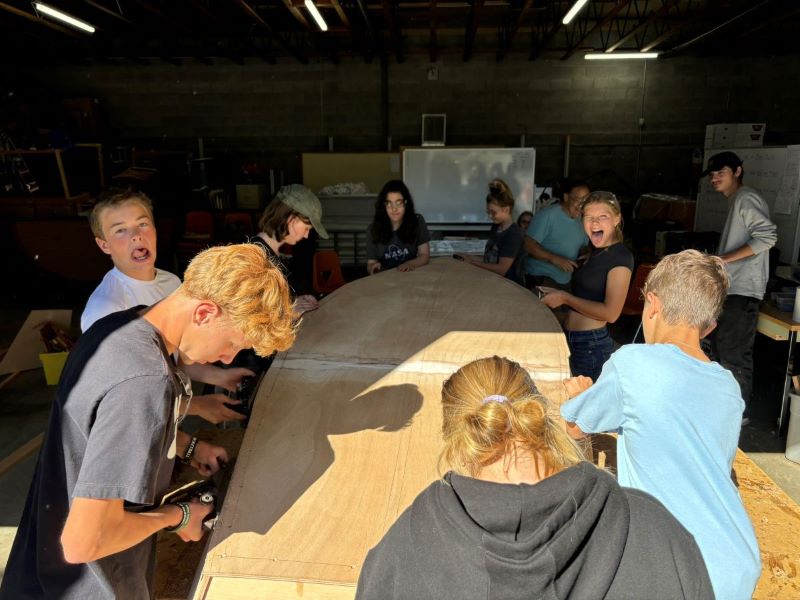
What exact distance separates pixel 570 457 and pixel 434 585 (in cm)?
28

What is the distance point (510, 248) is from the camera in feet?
12.2

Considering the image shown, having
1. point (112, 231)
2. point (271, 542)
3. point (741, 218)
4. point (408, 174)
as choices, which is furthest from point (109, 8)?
point (271, 542)

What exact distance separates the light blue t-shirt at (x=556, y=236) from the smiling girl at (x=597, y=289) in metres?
1.05

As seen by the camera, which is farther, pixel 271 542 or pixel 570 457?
pixel 271 542

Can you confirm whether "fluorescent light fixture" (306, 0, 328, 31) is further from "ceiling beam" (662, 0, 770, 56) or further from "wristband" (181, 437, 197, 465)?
"wristband" (181, 437, 197, 465)

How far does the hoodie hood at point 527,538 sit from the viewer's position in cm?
75

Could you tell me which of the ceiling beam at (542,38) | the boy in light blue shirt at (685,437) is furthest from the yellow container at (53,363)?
the ceiling beam at (542,38)

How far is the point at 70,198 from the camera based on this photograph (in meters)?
8.02

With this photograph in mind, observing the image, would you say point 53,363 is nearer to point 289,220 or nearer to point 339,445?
point 289,220

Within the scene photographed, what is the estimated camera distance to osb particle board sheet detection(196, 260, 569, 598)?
137cm

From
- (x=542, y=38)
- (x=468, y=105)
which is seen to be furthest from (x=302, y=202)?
(x=468, y=105)

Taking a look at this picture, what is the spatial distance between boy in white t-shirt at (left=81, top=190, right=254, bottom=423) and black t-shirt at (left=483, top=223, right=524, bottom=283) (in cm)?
214

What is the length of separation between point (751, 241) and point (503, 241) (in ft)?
5.15

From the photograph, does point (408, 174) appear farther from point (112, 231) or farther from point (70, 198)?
point (112, 231)
